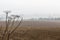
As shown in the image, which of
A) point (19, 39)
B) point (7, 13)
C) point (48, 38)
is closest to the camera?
point (7, 13)

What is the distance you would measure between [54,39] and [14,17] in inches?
646

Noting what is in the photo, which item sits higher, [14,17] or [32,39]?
[14,17]

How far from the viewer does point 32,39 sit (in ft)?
76.3

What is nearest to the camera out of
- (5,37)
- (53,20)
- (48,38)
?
(5,37)

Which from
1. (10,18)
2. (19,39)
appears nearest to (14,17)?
(10,18)

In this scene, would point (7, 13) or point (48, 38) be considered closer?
point (7, 13)

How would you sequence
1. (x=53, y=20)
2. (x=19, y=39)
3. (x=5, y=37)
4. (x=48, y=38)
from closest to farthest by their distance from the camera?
(x=5, y=37) → (x=19, y=39) → (x=48, y=38) → (x=53, y=20)

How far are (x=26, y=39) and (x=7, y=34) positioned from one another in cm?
1486

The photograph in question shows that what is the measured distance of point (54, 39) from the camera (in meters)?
23.6

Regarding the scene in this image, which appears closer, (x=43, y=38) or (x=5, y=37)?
(x=5, y=37)

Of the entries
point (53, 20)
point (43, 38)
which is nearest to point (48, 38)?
point (43, 38)

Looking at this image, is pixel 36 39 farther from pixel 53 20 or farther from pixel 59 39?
pixel 53 20

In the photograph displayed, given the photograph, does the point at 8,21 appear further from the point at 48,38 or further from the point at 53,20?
the point at 53,20

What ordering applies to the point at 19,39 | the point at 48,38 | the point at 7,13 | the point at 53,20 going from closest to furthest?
1. the point at 7,13
2. the point at 19,39
3. the point at 48,38
4. the point at 53,20
